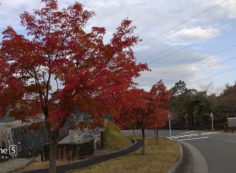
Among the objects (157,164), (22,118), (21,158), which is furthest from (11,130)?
(22,118)

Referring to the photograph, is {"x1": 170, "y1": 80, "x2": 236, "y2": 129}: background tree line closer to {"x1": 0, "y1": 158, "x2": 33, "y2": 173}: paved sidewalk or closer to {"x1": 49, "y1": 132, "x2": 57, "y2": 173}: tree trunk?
{"x1": 0, "y1": 158, "x2": 33, "y2": 173}: paved sidewalk

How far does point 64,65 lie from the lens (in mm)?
11234

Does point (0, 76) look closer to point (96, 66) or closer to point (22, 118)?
point (22, 118)

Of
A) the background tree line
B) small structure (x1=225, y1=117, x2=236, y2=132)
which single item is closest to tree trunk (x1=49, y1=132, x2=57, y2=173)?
small structure (x1=225, y1=117, x2=236, y2=132)

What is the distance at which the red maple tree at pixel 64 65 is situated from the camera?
10992 millimetres

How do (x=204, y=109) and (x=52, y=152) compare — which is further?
(x=204, y=109)

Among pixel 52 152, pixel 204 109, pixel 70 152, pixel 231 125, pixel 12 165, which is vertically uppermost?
pixel 204 109

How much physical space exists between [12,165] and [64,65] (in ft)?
37.3

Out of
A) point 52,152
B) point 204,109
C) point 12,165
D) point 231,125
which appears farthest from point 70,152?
point 204,109

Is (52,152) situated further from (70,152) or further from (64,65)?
(70,152)

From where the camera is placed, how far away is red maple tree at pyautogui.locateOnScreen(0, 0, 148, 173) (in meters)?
11.0

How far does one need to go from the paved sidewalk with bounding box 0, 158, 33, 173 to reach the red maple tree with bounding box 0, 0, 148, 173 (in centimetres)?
879

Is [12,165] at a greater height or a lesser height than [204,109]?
lesser

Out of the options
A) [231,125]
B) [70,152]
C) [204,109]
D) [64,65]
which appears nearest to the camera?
[64,65]
